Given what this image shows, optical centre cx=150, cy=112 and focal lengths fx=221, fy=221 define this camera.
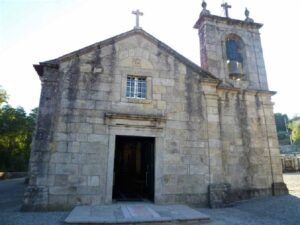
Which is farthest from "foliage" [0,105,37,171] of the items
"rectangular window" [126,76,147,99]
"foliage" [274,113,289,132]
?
"foliage" [274,113,289,132]

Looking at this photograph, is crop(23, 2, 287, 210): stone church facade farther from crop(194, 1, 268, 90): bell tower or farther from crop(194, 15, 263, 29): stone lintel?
crop(194, 15, 263, 29): stone lintel

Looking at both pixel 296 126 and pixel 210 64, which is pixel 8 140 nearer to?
pixel 210 64

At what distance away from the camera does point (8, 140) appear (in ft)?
92.5

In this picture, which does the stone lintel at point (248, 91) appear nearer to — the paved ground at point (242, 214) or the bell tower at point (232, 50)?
the bell tower at point (232, 50)

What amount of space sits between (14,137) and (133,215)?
28117mm

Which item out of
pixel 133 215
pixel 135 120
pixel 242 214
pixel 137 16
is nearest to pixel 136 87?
pixel 135 120

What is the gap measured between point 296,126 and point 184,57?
43.7 meters

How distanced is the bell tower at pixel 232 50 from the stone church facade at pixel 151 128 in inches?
10.3

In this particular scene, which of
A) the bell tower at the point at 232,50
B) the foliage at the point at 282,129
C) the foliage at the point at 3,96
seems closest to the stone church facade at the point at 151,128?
the bell tower at the point at 232,50

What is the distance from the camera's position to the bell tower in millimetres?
10258

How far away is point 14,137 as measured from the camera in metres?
28.2

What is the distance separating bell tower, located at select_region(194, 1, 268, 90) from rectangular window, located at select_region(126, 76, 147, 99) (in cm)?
337

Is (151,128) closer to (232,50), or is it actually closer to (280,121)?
(232,50)

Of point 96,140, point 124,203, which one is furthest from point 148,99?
point 124,203
